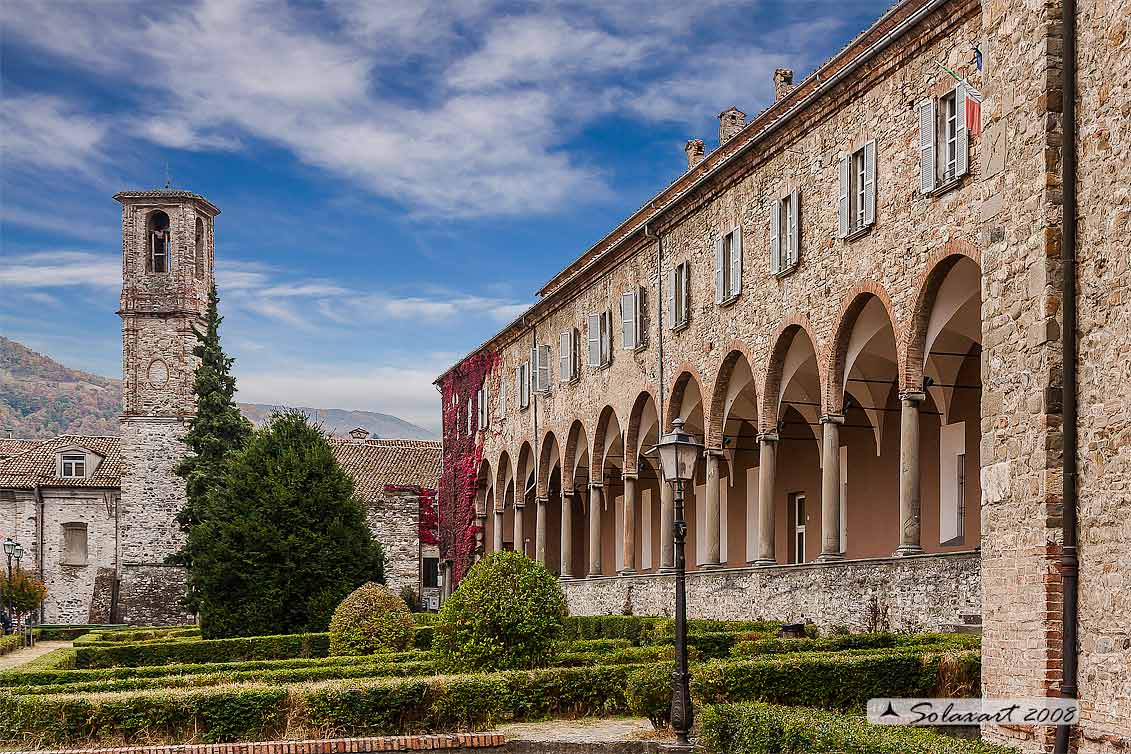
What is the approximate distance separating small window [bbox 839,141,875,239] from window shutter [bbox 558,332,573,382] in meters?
15.8

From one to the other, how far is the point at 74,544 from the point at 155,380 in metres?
8.08

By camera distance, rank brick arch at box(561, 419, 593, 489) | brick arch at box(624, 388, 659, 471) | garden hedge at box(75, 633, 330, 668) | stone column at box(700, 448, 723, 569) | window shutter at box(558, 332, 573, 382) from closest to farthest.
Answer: garden hedge at box(75, 633, 330, 668), stone column at box(700, 448, 723, 569), brick arch at box(624, 388, 659, 471), window shutter at box(558, 332, 573, 382), brick arch at box(561, 419, 593, 489)

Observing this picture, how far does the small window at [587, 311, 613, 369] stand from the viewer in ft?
110

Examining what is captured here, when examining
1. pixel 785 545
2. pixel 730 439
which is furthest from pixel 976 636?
pixel 785 545

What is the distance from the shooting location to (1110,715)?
8.57m

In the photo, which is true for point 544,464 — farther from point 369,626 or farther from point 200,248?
point 200,248

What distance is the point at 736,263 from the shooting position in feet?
84.3

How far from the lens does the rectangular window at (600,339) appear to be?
33588 mm

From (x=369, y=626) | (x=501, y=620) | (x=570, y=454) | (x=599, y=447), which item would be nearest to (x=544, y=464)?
(x=570, y=454)

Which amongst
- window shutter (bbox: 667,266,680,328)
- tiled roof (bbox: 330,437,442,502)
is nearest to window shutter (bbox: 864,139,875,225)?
window shutter (bbox: 667,266,680,328)

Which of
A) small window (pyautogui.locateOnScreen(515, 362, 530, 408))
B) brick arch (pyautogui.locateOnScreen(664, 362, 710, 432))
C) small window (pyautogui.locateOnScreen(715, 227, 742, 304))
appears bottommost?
brick arch (pyautogui.locateOnScreen(664, 362, 710, 432))

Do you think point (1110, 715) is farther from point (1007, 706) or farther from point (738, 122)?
point (738, 122)

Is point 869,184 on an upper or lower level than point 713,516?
upper

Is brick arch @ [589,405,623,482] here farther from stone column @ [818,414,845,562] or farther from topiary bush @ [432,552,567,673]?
topiary bush @ [432,552,567,673]
